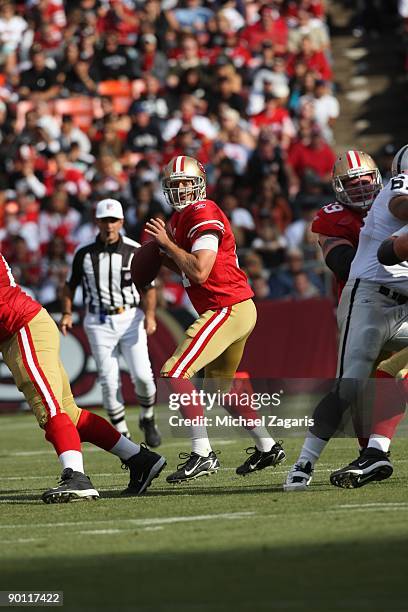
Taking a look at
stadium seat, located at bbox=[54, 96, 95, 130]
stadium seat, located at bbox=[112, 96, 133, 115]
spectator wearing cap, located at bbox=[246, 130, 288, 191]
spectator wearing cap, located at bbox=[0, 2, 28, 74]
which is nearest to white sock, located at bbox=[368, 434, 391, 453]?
spectator wearing cap, located at bbox=[246, 130, 288, 191]

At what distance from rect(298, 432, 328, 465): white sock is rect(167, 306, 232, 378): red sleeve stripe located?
105 cm

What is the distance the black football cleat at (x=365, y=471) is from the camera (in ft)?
23.9

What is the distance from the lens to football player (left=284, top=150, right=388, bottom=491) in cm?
779

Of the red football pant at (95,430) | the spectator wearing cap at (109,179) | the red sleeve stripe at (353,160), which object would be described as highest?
the red sleeve stripe at (353,160)

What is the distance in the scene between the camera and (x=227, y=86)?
1984 centimetres

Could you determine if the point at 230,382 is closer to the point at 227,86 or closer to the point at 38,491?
the point at 38,491

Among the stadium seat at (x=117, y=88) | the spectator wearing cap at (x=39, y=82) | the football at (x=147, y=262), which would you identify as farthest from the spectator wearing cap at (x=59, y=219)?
the football at (x=147, y=262)

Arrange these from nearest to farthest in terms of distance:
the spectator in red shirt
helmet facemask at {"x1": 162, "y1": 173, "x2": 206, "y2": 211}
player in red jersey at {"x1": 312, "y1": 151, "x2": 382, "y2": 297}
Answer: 1. player in red jersey at {"x1": 312, "y1": 151, "x2": 382, "y2": 297}
2. helmet facemask at {"x1": 162, "y1": 173, "x2": 206, "y2": 211}
3. the spectator in red shirt

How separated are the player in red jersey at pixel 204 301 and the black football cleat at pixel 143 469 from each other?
1.63 feet

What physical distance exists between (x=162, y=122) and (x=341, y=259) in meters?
12.4

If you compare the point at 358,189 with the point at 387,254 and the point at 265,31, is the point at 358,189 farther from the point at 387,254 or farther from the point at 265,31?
the point at 265,31

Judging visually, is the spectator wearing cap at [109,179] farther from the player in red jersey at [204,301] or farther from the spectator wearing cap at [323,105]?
the player in red jersey at [204,301]

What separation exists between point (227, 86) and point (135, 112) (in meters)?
1.38

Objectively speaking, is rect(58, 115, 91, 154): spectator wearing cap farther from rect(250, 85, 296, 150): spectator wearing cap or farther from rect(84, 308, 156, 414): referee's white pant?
rect(84, 308, 156, 414): referee's white pant
